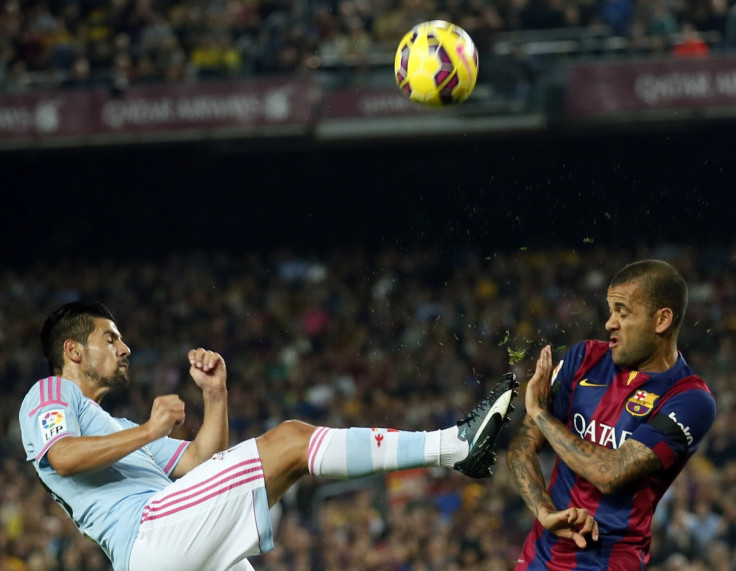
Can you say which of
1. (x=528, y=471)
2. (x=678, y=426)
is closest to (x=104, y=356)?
(x=528, y=471)

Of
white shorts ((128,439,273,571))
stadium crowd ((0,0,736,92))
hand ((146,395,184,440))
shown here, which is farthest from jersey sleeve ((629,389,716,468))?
stadium crowd ((0,0,736,92))

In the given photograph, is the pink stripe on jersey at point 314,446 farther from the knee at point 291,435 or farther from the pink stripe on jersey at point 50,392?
the pink stripe on jersey at point 50,392

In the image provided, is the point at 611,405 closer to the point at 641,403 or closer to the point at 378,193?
the point at 641,403

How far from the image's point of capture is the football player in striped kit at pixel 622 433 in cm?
409

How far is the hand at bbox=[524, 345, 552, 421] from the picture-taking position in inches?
168

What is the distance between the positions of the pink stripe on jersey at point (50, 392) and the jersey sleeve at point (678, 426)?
2.39 m

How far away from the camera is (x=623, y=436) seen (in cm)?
420

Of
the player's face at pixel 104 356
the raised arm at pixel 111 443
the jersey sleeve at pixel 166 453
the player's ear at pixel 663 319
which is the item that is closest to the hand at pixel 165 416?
the raised arm at pixel 111 443

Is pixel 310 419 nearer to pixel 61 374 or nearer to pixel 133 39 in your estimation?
pixel 133 39

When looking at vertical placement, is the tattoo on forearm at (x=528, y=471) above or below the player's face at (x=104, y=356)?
below

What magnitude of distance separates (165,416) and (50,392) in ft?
2.38

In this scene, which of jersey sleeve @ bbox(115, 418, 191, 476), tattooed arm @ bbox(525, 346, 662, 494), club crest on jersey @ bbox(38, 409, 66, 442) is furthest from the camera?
jersey sleeve @ bbox(115, 418, 191, 476)

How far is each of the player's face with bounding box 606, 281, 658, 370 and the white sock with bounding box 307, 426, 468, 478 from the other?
73 centimetres

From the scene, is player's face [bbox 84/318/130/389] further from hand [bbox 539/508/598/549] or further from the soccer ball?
the soccer ball
